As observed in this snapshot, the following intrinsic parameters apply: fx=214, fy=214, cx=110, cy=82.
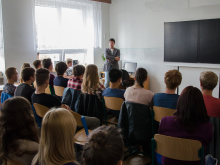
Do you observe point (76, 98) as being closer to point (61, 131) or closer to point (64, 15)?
point (61, 131)

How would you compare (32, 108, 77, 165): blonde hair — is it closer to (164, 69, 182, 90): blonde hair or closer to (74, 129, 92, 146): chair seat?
(74, 129, 92, 146): chair seat

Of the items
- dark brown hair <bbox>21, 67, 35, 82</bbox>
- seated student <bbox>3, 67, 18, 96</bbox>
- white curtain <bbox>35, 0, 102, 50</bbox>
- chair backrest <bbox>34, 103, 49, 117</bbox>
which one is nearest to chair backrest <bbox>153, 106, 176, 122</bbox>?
chair backrest <bbox>34, 103, 49, 117</bbox>

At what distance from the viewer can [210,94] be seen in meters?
2.30

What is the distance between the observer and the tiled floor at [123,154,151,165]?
102 inches

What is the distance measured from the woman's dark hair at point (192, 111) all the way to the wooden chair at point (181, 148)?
13 cm

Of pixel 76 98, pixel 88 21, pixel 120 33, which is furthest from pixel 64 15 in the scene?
pixel 76 98

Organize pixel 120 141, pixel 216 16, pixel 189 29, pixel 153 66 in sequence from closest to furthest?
pixel 120 141
pixel 216 16
pixel 189 29
pixel 153 66

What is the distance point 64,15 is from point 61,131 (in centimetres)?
573

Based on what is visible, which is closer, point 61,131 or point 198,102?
point 61,131

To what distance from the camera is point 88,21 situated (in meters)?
6.77

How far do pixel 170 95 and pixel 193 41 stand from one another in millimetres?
3135

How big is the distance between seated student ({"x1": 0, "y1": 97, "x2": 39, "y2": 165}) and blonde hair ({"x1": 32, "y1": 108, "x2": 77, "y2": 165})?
0.27 metres

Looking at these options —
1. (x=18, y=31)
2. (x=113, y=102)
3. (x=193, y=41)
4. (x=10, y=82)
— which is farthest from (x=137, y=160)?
(x=18, y=31)

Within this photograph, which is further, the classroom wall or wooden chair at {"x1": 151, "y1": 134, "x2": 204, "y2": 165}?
the classroom wall
